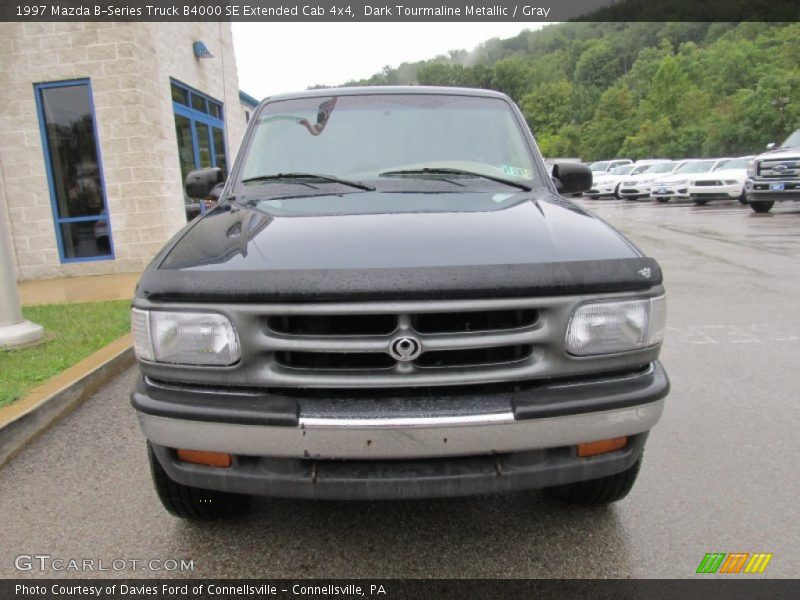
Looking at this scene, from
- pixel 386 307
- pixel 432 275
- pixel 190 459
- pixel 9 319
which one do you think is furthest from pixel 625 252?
pixel 9 319

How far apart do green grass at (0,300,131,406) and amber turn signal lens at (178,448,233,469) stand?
2.32 meters

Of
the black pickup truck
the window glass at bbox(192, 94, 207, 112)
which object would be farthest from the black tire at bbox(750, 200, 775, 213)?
the black pickup truck

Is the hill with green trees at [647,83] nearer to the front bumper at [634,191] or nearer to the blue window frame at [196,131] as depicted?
the blue window frame at [196,131]

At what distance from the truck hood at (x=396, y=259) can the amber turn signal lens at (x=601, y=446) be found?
524 millimetres

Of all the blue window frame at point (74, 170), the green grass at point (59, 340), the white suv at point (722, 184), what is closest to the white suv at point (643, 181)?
the white suv at point (722, 184)

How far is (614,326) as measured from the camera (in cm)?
196

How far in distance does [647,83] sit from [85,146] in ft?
222

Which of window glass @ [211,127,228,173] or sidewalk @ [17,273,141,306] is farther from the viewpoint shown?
window glass @ [211,127,228,173]

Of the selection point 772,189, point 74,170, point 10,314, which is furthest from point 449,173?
point 772,189

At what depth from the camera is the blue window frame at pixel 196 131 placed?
1041 cm

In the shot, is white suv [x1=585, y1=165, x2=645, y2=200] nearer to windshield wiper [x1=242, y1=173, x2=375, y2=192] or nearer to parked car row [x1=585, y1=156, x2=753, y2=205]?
parked car row [x1=585, y1=156, x2=753, y2=205]

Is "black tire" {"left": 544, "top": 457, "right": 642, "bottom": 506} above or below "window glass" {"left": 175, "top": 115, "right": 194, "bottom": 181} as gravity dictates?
below

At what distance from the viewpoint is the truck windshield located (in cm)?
301

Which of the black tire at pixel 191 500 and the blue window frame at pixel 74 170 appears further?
the blue window frame at pixel 74 170
